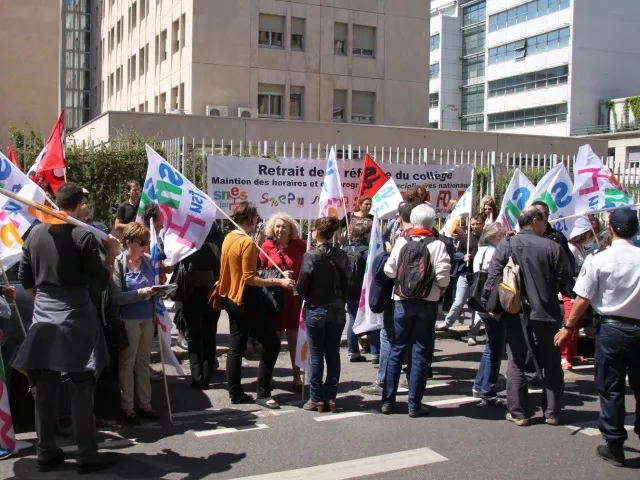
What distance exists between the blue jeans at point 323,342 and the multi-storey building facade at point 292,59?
29703mm

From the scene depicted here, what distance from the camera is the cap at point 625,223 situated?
5.68 meters

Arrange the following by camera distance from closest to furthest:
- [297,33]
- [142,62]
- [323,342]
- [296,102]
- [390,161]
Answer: [323,342] < [390,161] < [297,33] < [296,102] < [142,62]

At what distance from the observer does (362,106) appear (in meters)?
39.7

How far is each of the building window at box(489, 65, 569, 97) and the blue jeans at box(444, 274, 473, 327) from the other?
186 feet

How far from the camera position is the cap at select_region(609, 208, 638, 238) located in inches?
224

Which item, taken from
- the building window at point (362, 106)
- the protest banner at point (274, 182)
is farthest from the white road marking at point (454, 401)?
the building window at point (362, 106)

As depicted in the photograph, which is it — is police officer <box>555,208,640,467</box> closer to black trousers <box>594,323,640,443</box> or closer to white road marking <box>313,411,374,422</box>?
black trousers <box>594,323,640,443</box>

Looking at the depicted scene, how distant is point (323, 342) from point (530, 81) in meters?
64.3

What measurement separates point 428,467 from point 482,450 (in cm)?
62

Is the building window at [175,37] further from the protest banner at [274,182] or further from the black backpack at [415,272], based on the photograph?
the black backpack at [415,272]

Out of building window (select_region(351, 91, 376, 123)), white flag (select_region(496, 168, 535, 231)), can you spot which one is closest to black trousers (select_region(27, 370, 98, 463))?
white flag (select_region(496, 168, 535, 231))

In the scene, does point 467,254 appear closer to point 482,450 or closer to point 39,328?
point 482,450

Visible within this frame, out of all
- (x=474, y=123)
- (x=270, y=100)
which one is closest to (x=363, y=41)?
(x=270, y=100)

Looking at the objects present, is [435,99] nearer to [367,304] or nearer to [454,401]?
[367,304]
